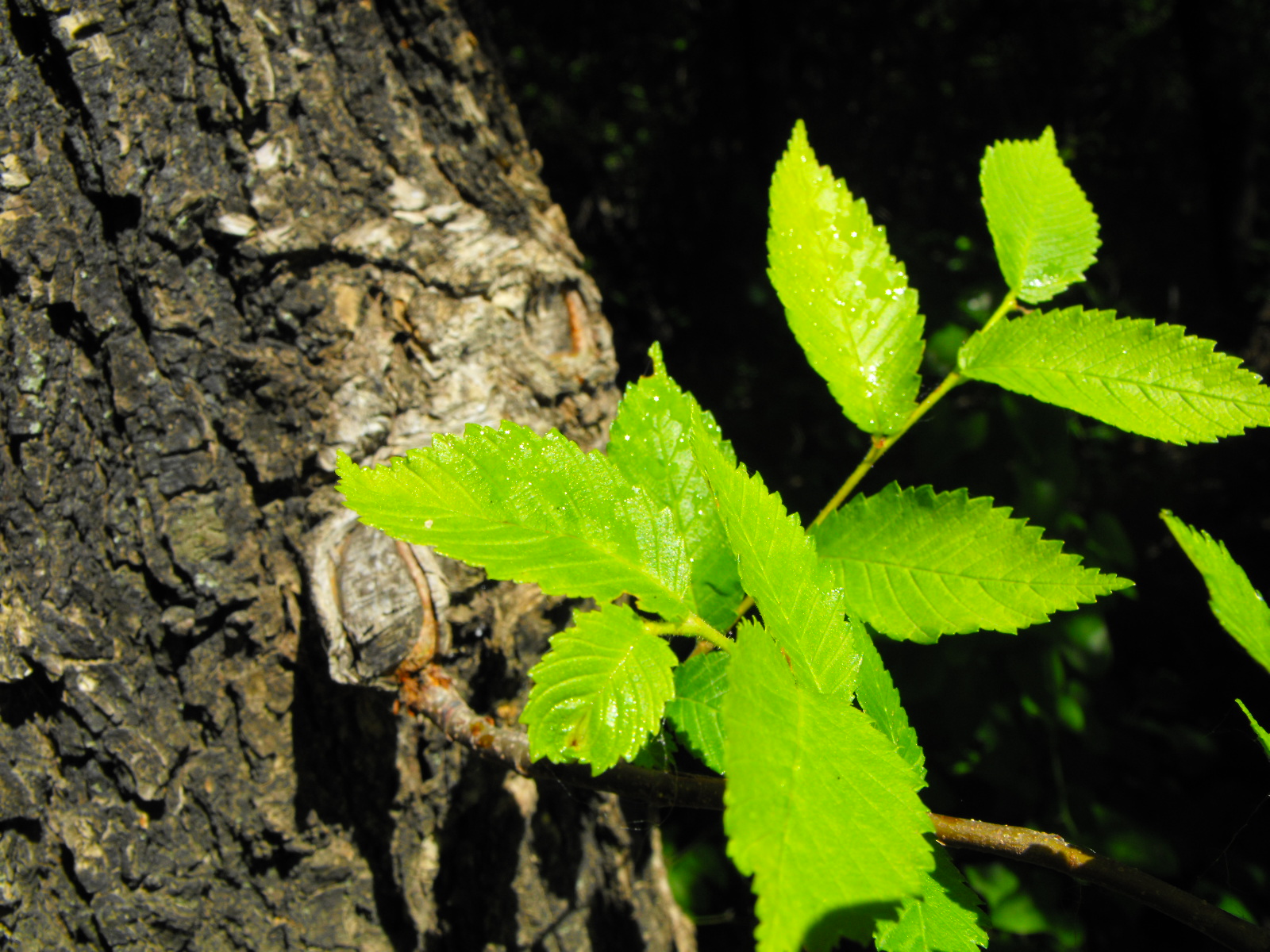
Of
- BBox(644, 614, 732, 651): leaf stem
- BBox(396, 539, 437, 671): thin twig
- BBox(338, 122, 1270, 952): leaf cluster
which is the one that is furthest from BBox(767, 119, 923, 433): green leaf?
BBox(396, 539, 437, 671): thin twig

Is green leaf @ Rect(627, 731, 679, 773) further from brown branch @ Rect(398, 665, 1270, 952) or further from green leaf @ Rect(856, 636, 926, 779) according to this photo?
green leaf @ Rect(856, 636, 926, 779)

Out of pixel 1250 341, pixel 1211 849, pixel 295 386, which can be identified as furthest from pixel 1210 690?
pixel 295 386

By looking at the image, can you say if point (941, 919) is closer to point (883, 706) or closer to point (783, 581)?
point (883, 706)

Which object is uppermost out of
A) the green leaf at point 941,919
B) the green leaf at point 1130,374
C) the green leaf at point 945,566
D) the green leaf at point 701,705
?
the green leaf at point 1130,374

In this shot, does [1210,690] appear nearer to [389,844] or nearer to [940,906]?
[940,906]

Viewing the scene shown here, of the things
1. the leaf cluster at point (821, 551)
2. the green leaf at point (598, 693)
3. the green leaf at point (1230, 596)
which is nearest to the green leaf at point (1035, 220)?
the leaf cluster at point (821, 551)

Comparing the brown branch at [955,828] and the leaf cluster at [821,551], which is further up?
the leaf cluster at [821,551]

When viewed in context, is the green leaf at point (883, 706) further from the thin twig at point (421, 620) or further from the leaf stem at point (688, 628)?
the thin twig at point (421, 620)
